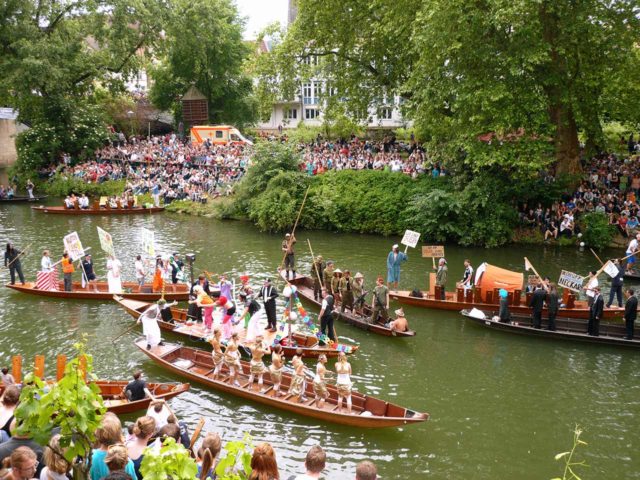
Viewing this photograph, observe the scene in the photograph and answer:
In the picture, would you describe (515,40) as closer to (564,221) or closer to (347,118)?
(564,221)

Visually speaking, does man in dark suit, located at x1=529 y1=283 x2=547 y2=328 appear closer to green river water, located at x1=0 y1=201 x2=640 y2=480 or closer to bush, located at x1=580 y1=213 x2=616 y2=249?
green river water, located at x1=0 y1=201 x2=640 y2=480

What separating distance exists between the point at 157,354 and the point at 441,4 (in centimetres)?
1814

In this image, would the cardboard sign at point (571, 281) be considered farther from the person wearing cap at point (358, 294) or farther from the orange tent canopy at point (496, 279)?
the person wearing cap at point (358, 294)

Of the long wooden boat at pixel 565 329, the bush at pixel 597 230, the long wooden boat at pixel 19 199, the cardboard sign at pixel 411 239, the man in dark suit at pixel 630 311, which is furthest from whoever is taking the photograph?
the long wooden boat at pixel 19 199

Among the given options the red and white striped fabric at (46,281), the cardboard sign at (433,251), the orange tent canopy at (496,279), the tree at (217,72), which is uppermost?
the tree at (217,72)

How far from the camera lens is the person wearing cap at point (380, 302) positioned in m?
18.2

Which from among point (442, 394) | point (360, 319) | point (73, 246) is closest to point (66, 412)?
point (442, 394)

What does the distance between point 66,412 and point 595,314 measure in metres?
15.2

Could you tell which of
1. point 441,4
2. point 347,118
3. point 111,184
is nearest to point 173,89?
point 111,184

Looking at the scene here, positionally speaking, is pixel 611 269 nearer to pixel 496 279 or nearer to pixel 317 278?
pixel 496 279

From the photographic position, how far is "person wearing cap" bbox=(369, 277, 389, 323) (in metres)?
18.2

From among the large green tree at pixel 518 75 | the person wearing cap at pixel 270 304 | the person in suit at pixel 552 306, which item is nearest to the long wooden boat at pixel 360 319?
the person wearing cap at pixel 270 304

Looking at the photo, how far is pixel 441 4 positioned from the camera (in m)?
25.8

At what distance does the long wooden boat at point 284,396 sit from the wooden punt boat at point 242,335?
103cm
